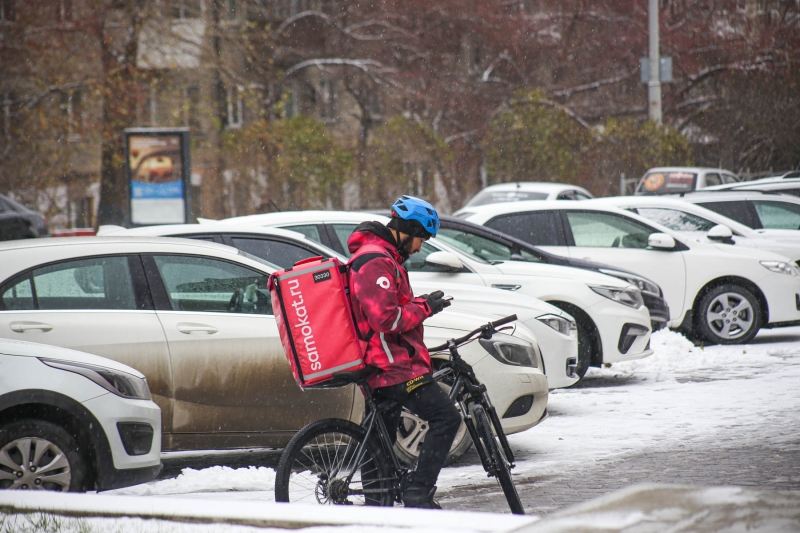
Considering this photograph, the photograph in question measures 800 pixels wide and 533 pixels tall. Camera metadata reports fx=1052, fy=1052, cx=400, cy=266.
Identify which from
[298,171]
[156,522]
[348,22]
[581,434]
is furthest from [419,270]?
[348,22]

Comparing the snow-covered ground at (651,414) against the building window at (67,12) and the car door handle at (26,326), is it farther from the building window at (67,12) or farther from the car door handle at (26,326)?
the building window at (67,12)

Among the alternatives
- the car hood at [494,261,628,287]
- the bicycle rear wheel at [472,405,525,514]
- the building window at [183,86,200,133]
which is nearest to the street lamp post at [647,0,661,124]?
the building window at [183,86,200,133]

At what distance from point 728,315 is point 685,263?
782 millimetres

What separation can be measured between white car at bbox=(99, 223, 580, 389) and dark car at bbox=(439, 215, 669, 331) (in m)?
2.20

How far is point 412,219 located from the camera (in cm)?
493

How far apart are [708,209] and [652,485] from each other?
36.3 ft

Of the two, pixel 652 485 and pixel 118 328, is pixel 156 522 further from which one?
pixel 118 328

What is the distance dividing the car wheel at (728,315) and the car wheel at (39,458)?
839cm

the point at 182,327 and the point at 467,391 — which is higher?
the point at 182,327

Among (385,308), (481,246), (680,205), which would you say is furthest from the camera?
(680,205)

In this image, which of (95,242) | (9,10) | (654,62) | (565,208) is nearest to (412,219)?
(95,242)

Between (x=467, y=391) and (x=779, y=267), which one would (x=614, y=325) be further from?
(x=467, y=391)

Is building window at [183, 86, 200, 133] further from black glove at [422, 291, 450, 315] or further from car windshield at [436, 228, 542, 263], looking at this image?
black glove at [422, 291, 450, 315]

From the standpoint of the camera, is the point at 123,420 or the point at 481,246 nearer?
the point at 123,420
